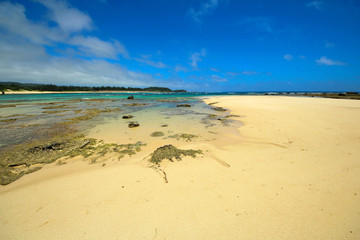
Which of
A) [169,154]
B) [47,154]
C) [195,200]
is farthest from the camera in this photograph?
[47,154]

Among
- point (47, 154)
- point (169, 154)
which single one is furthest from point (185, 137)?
point (47, 154)

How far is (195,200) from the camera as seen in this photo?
255cm

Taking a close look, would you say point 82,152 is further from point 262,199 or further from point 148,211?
point 262,199

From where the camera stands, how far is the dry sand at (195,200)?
1997mm

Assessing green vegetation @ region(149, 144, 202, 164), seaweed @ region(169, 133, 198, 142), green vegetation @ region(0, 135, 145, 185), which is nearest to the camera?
green vegetation @ region(0, 135, 145, 185)

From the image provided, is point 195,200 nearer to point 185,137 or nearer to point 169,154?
point 169,154

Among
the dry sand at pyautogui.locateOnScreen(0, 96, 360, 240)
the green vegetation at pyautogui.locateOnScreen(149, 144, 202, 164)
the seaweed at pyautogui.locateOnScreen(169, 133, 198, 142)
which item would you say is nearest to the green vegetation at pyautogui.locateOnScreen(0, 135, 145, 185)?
the dry sand at pyautogui.locateOnScreen(0, 96, 360, 240)

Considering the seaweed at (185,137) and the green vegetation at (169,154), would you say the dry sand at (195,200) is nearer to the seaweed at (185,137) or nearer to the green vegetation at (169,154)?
the green vegetation at (169,154)

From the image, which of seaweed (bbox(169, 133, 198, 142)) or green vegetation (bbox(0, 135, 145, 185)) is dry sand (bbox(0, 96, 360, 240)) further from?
seaweed (bbox(169, 133, 198, 142))

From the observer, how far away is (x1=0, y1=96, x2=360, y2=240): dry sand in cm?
200

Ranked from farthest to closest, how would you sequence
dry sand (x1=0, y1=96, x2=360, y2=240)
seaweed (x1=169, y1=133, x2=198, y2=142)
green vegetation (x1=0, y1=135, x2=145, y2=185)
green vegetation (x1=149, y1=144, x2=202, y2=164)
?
seaweed (x1=169, y1=133, x2=198, y2=142)
green vegetation (x1=149, y1=144, x2=202, y2=164)
green vegetation (x1=0, y1=135, x2=145, y2=185)
dry sand (x1=0, y1=96, x2=360, y2=240)

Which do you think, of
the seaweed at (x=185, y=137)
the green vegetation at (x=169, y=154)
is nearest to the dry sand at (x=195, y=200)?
the green vegetation at (x=169, y=154)

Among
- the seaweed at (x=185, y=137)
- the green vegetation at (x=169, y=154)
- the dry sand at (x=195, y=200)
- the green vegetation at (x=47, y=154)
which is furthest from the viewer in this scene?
the seaweed at (x=185, y=137)

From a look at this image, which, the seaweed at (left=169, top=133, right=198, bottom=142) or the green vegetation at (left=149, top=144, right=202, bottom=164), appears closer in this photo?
the green vegetation at (left=149, top=144, right=202, bottom=164)
